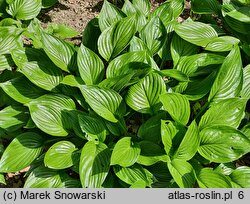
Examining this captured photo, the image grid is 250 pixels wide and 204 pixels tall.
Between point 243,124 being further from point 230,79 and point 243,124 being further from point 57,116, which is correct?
point 57,116

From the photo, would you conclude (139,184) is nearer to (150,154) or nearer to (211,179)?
(150,154)

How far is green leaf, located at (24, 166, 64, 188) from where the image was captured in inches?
111

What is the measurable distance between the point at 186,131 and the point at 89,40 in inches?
46.8

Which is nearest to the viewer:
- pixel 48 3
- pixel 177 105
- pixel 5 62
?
pixel 177 105

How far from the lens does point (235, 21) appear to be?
3.48 m

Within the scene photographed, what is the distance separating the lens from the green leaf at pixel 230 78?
9.61ft

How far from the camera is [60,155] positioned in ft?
9.27

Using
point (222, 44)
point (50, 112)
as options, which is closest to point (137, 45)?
point (222, 44)

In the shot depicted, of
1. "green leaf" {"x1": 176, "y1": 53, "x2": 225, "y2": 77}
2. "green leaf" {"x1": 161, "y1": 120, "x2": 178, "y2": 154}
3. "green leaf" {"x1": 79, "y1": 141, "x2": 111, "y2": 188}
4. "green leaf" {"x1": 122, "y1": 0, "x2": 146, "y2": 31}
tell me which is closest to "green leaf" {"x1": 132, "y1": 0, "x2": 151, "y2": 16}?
"green leaf" {"x1": 122, "y1": 0, "x2": 146, "y2": 31}

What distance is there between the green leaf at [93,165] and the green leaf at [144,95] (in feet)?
Answer: 1.30

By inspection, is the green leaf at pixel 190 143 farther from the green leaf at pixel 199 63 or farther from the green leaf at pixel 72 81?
the green leaf at pixel 72 81

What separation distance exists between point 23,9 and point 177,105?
68.8 inches

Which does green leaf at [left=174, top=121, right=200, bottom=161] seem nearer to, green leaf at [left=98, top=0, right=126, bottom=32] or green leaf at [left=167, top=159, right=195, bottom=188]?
green leaf at [left=167, top=159, right=195, bottom=188]

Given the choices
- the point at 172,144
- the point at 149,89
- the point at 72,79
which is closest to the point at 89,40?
the point at 72,79
